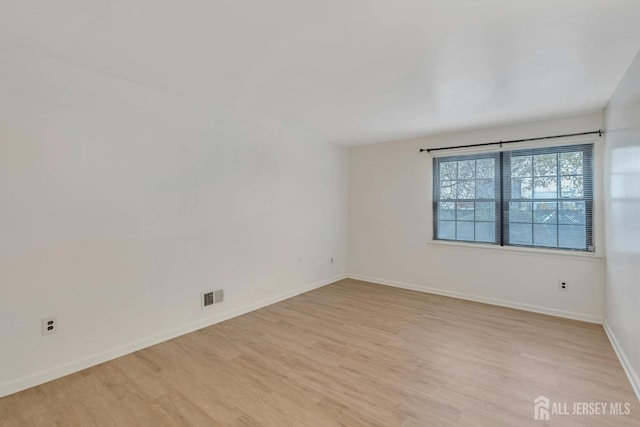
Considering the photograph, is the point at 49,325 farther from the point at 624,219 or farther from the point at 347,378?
the point at 624,219

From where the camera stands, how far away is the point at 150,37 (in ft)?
6.43

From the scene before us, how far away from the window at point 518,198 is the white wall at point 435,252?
0.46 ft

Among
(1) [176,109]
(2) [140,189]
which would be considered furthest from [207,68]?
(2) [140,189]

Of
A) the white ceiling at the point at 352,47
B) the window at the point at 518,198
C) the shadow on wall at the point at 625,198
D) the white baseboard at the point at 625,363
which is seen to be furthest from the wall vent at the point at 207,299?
the shadow on wall at the point at 625,198

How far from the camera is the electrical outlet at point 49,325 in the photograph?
7.30 ft

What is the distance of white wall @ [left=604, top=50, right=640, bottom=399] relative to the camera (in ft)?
7.07

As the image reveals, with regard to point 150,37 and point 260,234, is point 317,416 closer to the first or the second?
point 260,234

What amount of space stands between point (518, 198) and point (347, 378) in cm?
316

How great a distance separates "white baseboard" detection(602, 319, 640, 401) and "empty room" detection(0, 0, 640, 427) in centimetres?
3

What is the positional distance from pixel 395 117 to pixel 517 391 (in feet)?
9.36

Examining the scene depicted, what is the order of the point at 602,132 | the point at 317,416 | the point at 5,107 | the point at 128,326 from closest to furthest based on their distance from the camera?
the point at 317,416 → the point at 5,107 → the point at 128,326 → the point at 602,132

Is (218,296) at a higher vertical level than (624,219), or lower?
lower

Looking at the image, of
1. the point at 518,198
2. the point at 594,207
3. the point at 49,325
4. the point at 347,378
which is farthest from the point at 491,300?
the point at 49,325

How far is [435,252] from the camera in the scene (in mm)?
4500
